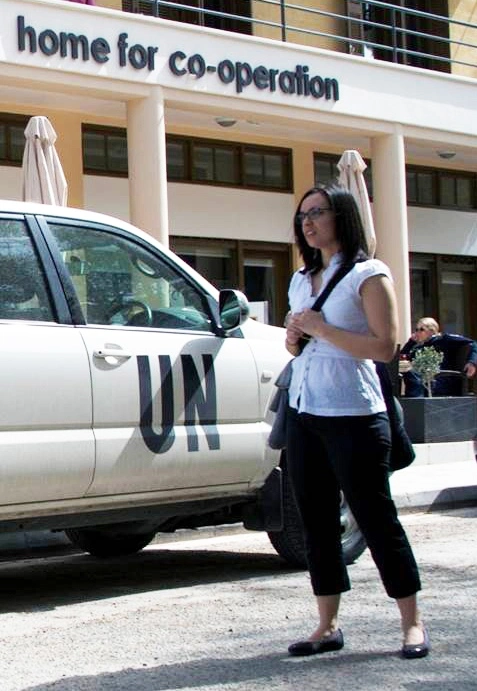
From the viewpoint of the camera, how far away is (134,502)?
625 centimetres

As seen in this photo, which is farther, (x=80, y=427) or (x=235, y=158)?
(x=235, y=158)

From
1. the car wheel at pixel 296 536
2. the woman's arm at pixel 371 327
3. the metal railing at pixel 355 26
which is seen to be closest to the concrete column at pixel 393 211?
the metal railing at pixel 355 26

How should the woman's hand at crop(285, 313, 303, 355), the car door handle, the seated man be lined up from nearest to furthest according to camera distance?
the woman's hand at crop(285, 313, 303, 355) < the car door handle < the seated man

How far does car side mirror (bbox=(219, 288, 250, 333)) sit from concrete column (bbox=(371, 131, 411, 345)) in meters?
11.5

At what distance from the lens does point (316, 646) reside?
476 cm

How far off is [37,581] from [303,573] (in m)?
1.49

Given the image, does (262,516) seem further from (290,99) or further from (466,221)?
(466,221)

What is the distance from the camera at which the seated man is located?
14617mm

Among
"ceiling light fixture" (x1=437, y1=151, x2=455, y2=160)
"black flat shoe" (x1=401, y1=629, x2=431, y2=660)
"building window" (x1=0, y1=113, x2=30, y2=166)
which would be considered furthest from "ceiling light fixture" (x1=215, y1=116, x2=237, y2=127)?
"black flat shoe" (x1=401, y1=629, x2=431, y2=660)

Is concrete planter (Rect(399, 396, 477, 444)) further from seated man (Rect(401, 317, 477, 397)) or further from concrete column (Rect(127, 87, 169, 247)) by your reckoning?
concrete column (Rect(127, 87, 169, 247))

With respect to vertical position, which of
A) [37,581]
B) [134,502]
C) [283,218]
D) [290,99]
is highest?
[290,99]

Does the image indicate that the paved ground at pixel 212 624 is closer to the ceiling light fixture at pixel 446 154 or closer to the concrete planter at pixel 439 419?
the concrete planter at pixel 439 419

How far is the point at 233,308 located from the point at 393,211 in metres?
11.9

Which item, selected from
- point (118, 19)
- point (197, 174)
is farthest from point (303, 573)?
point (197, 174)
